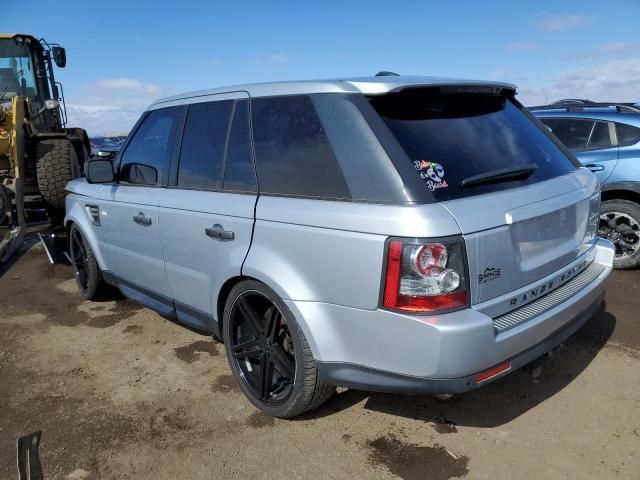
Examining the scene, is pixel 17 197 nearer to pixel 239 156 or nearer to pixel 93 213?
pixel 93 213

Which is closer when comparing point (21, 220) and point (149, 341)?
point (149, 341)

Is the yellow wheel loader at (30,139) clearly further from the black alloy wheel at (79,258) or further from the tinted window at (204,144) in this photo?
the tinted window at (204,144)

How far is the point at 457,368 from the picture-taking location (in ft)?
6.89

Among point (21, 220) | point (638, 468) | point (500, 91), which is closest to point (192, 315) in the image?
point (500, 91)

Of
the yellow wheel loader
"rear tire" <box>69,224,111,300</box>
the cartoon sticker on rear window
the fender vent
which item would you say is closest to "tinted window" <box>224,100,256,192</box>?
the cartoon sticker on rear window

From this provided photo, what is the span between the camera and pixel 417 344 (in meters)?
2.09

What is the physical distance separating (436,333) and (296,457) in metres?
1.06

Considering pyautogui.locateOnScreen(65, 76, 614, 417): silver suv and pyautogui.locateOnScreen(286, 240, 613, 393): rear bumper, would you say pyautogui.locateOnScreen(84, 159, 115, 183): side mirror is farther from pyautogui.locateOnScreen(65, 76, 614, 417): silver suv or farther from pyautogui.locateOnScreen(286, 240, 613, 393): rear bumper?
pyautogui.locateOnScreen(286, 240, 613, 393): rear bumper

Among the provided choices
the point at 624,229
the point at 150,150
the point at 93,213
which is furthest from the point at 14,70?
the point at 624,229

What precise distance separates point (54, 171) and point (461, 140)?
6.81 metres

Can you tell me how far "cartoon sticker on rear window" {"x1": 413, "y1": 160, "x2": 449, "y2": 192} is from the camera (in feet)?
7.23

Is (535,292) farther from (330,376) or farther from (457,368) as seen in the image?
(330,376)

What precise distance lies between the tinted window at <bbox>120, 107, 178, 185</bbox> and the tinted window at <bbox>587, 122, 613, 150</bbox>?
4.32m

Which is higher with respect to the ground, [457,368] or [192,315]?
[457,368]
